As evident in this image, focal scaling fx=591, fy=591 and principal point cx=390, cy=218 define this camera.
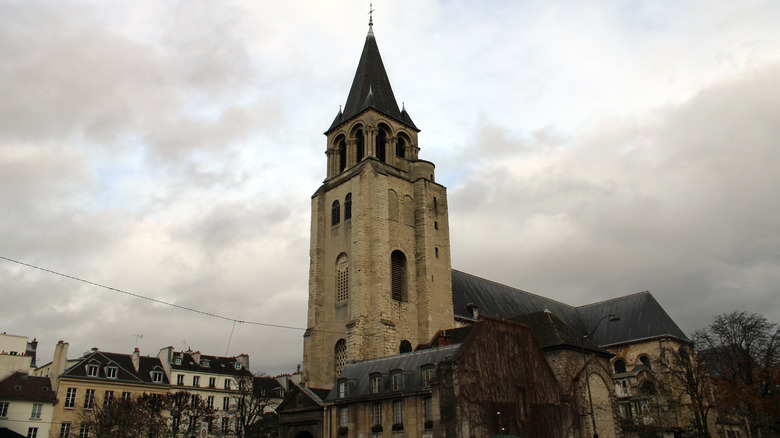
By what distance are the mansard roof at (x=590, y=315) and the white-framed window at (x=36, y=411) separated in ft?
93.6

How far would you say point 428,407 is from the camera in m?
24.7

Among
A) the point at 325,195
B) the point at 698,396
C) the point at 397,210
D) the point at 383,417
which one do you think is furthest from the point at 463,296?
the point at 383,417

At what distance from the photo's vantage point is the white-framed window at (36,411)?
38531mm

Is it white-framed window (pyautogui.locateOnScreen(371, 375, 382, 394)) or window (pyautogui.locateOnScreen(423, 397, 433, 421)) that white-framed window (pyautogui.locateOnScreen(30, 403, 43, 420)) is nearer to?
white-framed window (pyautogui.locateOnScreen(371, 375, 382, 394))

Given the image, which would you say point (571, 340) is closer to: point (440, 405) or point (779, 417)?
point (440, 405)

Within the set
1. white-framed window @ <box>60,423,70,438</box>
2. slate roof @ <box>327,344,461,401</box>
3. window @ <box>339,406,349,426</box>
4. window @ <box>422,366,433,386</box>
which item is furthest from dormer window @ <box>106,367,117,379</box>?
window @ <box>422,366,433,386</box>

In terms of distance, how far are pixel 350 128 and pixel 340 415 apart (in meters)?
23.2

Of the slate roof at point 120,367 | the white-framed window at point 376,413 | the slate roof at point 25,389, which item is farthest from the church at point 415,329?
the slate roof at point 25,389

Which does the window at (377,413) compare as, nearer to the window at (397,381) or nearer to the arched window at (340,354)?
the window at (397,381)

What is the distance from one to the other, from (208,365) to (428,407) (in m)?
31.3

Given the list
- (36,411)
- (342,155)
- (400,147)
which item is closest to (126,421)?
(36,411)

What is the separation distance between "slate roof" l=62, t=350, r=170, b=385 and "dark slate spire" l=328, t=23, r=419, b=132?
23729 mm

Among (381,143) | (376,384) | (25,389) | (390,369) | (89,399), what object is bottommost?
(376,384)

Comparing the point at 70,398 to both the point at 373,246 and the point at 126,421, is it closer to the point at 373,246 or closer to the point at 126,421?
the point at 126,421
